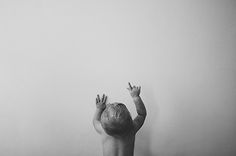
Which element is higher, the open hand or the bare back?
the open hand

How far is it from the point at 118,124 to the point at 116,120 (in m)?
0.02

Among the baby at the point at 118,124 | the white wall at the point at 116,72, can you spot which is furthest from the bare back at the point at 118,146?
the white wall at the point at 116,72

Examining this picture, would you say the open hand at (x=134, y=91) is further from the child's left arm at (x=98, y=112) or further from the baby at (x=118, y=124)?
the child's left arm at (x=98, y=112)

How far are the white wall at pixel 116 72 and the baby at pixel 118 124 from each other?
2.9 inches

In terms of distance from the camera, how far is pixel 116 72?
1275mm

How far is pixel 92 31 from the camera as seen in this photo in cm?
125

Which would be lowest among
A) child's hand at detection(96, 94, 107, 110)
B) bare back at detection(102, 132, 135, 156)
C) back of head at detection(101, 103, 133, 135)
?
bare back at detection(102, 132, 135, 156)

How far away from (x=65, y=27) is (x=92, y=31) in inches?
5.8

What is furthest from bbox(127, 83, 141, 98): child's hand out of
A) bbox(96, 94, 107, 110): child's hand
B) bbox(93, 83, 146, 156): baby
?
bbox(96, 94, 107, 110): child's hand

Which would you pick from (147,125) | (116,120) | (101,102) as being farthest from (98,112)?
(147,125)

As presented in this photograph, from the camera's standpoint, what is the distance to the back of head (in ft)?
3.47

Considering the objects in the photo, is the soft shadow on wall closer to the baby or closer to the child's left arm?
the baby

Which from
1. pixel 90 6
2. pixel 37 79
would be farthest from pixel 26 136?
pixel 90 6

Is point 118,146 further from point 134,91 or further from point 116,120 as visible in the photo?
point 134,91
